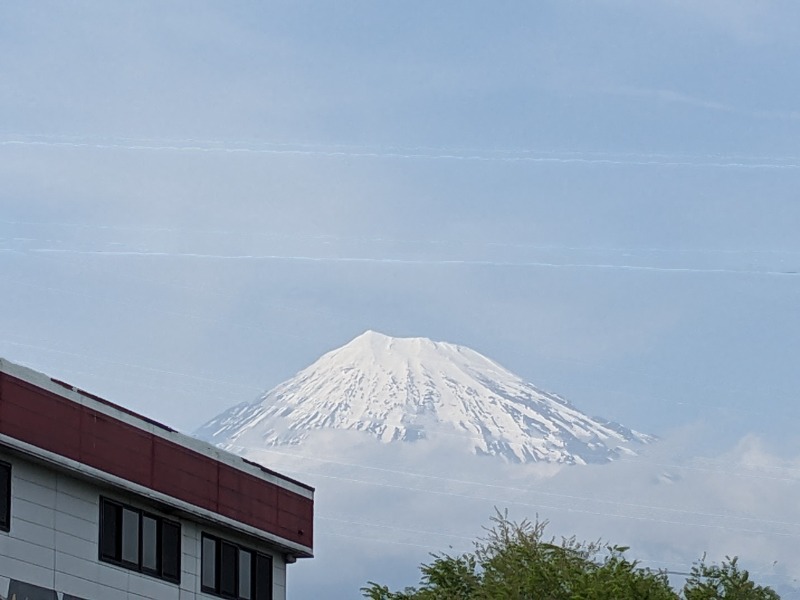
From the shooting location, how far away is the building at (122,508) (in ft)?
130

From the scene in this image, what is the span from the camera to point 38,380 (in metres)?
40.3

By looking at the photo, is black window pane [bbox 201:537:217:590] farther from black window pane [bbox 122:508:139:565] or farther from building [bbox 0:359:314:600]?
black window pane [bbox 122:508:139:565]

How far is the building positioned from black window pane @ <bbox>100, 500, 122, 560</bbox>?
4 cm

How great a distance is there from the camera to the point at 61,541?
41312 mm

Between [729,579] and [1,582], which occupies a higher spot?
[729,579]

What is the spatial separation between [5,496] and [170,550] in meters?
7.00

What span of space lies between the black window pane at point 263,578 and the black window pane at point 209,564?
7.86 ft

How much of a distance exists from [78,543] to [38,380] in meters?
4.17

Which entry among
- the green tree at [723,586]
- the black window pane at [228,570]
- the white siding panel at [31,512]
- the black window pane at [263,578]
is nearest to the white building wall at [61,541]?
the white siding panel at [31,512]

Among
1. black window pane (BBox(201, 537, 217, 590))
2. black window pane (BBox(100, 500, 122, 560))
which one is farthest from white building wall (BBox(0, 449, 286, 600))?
black window pane (BBox(201, 537, 217, 590))

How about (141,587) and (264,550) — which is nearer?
(141,587)

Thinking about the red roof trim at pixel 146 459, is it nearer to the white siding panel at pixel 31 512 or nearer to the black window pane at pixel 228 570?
the black window pane at pixel 228 570

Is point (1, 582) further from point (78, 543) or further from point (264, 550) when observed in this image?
point (264, 550)

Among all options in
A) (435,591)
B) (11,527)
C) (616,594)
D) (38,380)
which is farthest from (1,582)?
(435,591)
